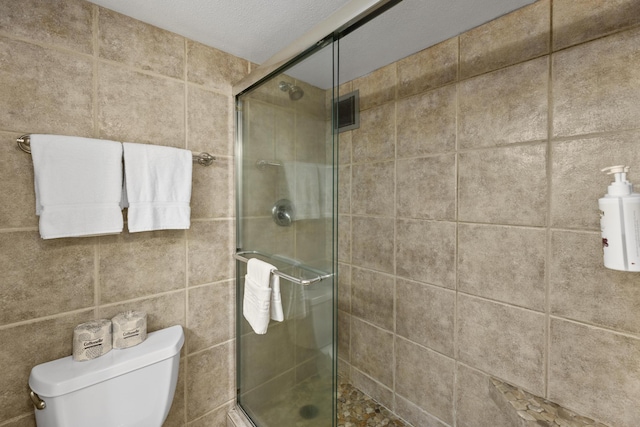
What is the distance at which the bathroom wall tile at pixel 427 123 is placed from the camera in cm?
122

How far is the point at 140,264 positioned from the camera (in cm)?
110

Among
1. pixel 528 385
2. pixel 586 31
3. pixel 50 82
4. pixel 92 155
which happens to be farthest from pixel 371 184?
pixel 50 82

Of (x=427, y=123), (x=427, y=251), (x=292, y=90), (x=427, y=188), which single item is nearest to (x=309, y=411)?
(x=427, y=251)

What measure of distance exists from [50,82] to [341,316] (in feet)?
5.86

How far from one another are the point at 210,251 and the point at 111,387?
0.59 meters

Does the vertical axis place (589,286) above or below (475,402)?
above

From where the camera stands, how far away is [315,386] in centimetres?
95

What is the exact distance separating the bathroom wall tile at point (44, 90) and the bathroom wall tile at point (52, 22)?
1.4 inches

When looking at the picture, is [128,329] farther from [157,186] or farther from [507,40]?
[507,40]

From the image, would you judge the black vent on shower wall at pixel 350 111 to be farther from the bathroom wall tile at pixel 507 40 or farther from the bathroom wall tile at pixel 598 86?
the bathroom wall tile at pixel 598 86

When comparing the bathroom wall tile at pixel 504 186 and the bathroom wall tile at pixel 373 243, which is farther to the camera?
the bathroom wall tile at pixel 373 243

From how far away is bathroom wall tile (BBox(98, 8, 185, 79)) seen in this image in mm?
1012

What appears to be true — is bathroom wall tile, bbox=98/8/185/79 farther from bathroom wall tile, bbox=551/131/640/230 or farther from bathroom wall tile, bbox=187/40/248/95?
bathroom wall tile, bbox=551/131/640/230

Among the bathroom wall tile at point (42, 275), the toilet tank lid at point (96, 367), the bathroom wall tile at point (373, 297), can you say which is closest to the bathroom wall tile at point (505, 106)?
the bathroom wall tile at point (373, 297)
